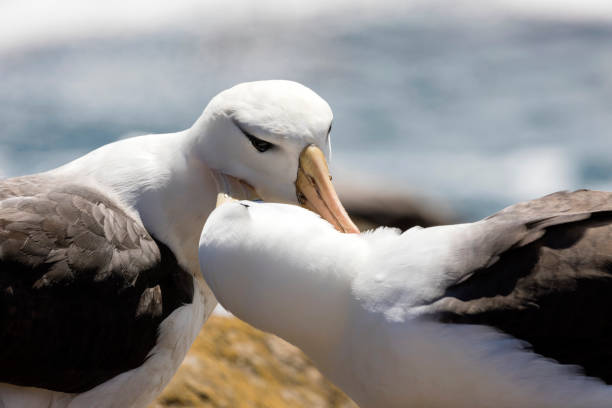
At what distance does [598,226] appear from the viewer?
2.53 m

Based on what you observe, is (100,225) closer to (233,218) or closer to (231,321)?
(233,218)

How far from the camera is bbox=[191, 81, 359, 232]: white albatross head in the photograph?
3.05 meters

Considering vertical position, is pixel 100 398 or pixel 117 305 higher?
pixel 117 305

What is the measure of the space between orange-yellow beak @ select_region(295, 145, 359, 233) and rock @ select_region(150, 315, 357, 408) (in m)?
1.34

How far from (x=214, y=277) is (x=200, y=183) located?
1.00 m

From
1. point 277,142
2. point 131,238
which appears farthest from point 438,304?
point 131,238

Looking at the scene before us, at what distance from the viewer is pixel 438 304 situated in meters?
2.40

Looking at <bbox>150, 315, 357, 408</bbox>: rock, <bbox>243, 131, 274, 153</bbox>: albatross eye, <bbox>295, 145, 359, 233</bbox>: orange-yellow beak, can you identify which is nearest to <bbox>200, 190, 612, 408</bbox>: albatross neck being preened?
<bbox>295, 145, 359, 233</bbox>: orange-yellow beak

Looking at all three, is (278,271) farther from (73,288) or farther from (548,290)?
(73,288)

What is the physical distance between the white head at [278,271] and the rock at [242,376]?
163 cm

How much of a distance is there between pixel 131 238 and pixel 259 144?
0.57m

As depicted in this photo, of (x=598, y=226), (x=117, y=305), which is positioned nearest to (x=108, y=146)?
(x=117, y=305)

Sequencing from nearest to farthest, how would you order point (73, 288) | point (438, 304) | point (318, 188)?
1. point (438, 304)
2. point (73, 288)
3. point (318, 188)

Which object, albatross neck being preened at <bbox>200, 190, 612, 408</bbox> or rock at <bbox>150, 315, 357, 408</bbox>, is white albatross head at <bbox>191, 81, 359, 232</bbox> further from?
rock at <bbox>150, 315, 357, 408</bbox>
